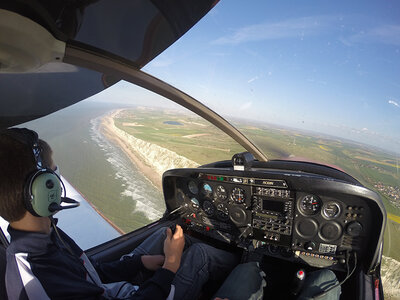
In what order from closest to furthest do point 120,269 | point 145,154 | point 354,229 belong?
point 120,269 → point 354,229 → point 145,154

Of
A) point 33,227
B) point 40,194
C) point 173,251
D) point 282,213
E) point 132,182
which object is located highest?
point 40,194

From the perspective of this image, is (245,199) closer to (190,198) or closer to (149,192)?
(190,198)

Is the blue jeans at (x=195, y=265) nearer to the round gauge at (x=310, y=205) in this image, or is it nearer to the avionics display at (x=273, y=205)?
the avionics display at (x=273, y=205)

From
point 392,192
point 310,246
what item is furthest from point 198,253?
point 392,192

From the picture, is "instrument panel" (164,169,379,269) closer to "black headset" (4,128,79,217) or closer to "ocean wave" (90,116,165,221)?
"ocean wave" (90,116,165,221)

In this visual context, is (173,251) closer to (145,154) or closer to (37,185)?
(37,185)

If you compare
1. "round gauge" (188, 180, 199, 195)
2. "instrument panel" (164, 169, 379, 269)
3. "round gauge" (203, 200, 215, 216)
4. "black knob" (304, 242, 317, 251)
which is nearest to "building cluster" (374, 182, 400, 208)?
"instrument panel" (164, 169, 379, 269)
